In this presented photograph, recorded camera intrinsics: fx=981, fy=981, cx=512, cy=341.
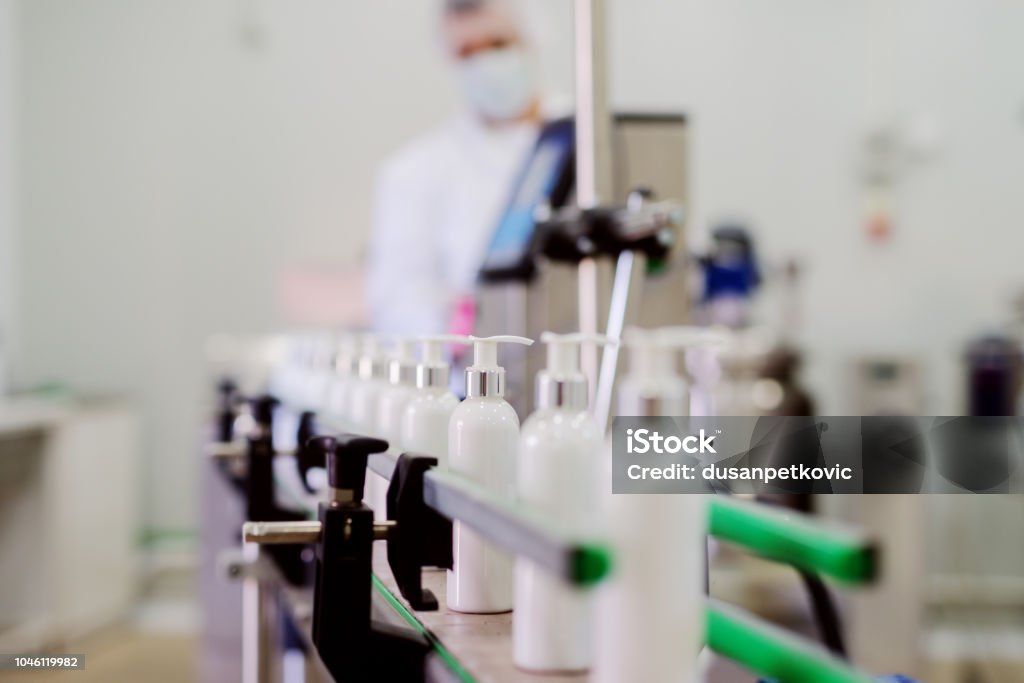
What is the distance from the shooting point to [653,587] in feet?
1.78

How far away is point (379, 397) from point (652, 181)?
111cm

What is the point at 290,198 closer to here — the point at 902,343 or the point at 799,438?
the point at 902,343

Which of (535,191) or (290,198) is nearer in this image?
(535,191)

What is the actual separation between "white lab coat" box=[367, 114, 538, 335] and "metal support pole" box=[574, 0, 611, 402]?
2426 mm

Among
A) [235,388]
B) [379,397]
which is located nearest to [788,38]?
[235,388]

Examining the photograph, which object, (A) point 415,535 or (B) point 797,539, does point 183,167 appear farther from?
(B) point 797,539

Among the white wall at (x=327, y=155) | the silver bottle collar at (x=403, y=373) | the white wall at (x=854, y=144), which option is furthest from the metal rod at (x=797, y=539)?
the white wall at (x=327, y=155)

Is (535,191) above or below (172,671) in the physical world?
above

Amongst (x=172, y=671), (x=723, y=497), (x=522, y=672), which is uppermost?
(x=723, y=497)

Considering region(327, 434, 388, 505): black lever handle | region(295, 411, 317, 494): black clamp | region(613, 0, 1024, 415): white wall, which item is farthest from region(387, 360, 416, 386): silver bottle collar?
region(613, 0, 1024, 415): white wall

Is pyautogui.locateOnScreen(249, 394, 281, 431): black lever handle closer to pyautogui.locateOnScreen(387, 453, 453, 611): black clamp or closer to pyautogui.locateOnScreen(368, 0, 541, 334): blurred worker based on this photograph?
pyautogui.locateOnScreen(387, 453, 453, 611): black clamp

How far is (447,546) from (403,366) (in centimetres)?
31

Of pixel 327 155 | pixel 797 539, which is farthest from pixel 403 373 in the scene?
pixel 327 155

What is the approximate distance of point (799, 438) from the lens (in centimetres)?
73
